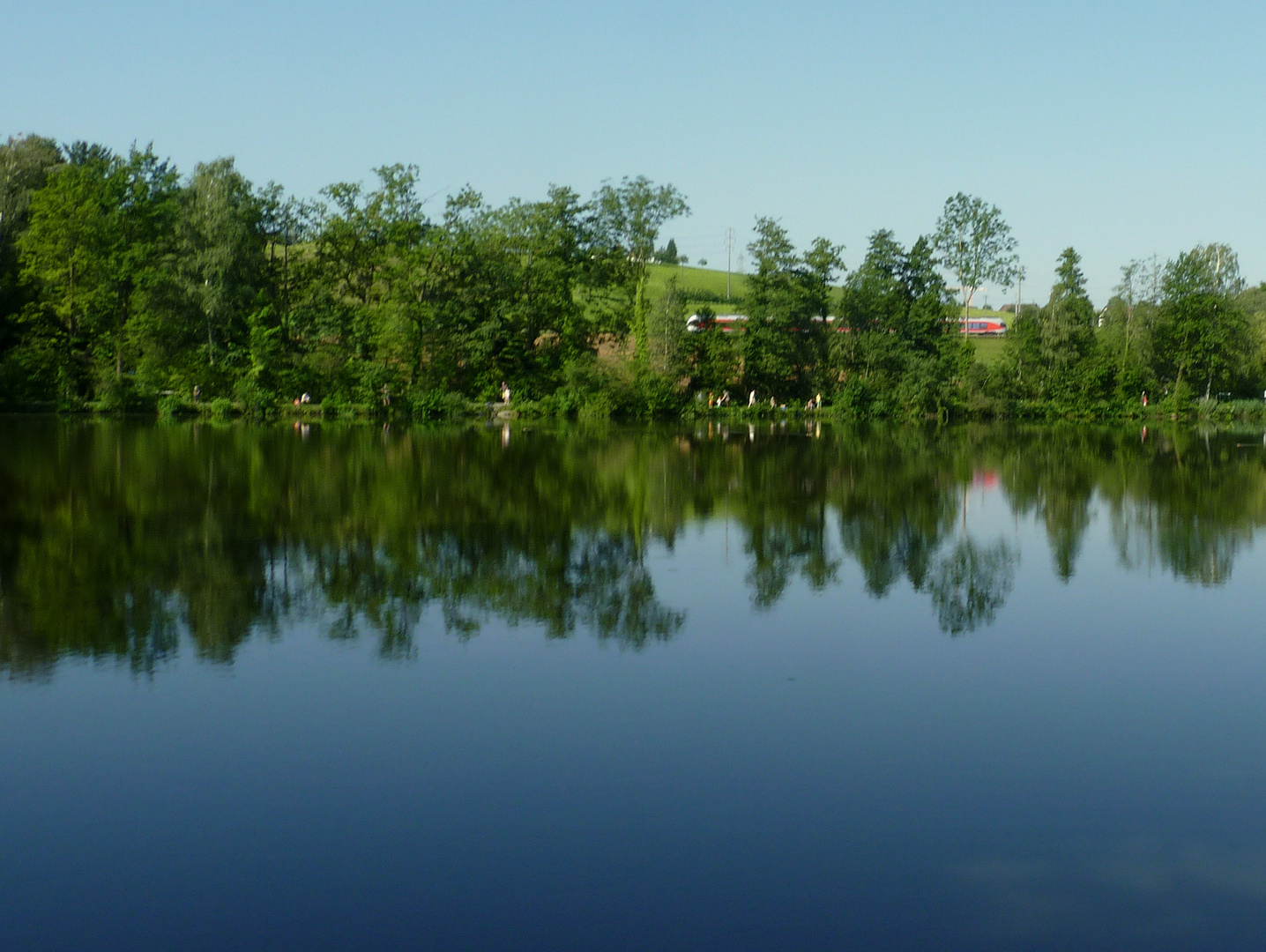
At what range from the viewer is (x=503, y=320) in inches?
2163

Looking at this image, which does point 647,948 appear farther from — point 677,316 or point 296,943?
point 677,316

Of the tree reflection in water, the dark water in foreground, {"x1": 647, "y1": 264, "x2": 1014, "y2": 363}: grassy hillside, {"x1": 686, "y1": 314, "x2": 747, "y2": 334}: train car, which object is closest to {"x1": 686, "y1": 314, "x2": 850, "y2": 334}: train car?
{"x1": 686, "y1": 314, "x2": 747, "y2": 334}: train car

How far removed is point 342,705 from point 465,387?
4840 centimetres

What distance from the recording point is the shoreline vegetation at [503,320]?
4897 centimetres

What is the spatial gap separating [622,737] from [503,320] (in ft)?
164

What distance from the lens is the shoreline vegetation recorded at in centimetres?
4897

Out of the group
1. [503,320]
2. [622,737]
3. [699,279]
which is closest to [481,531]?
[622,737]

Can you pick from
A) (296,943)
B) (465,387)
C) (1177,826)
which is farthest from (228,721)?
(465,387)

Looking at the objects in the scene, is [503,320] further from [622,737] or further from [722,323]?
[622,737]

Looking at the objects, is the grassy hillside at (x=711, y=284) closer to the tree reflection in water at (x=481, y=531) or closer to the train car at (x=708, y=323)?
the train car at (x=708, y=323)

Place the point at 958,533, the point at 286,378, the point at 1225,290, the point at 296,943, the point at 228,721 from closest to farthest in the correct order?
the point at 296,943
the point at 228,721
the point at 958,533
the point at 286,378
the point at 1225,290

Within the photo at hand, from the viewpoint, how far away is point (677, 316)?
55031mm

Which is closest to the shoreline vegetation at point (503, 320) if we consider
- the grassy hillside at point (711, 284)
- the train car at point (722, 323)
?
the train car at point (722, 323)

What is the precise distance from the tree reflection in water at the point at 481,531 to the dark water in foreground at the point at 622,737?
0.26 feet
